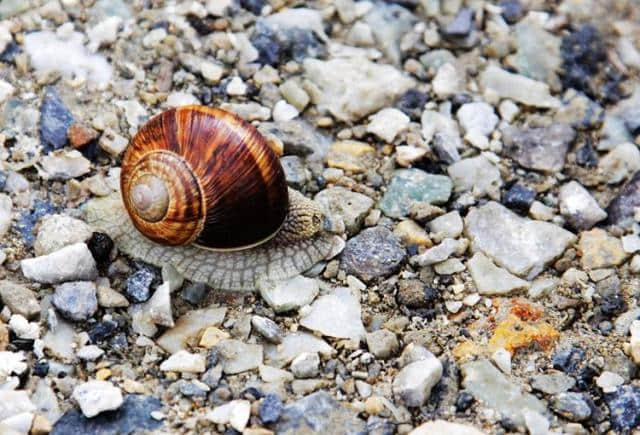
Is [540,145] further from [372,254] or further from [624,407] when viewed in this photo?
[624,407]

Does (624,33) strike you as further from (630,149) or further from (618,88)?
(630,149)

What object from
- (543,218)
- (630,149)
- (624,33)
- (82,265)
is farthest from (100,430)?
(624,33)

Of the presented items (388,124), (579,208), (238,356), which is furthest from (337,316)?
(579,208)

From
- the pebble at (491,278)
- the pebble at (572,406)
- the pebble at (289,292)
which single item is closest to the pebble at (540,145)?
the pebble at (491,278)

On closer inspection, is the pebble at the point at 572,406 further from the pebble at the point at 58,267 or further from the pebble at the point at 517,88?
the pebble at the point at 58,267

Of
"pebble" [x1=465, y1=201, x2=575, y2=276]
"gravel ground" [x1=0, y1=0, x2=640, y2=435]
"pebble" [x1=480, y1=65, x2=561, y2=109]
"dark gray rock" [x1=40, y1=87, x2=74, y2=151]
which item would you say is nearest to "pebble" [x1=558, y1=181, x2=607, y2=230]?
"gravel ground" [x1=0, y1=0, x2=640, y2=435]

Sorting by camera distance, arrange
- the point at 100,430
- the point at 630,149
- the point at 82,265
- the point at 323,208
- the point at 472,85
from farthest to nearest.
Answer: the point at 472,85
the point at 630,149
the point at 323,208
the point at 82,265
the point at 100,430
